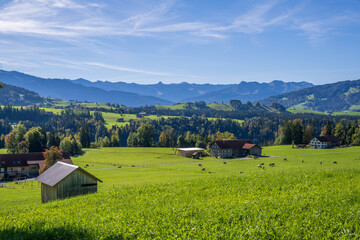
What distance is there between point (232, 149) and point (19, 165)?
80.4m

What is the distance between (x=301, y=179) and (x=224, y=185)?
23.9ft

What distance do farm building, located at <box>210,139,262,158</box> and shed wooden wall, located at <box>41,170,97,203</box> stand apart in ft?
272

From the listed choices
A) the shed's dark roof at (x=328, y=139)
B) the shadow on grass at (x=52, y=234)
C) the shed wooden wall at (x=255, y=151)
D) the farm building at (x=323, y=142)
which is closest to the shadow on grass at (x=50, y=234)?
the shadow on grass at (x=52, y=234)

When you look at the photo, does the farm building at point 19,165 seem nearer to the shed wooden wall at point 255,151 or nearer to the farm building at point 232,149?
the farm building at point 232,149

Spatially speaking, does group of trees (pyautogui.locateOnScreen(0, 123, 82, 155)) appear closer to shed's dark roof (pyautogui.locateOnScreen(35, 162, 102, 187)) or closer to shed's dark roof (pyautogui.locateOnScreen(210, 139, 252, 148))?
shed's dark roof (pyautogui.locateOnScreen(210, 139, 252, 148))

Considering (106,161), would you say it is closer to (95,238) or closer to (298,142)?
(95,238)

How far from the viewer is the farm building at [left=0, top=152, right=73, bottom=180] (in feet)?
283

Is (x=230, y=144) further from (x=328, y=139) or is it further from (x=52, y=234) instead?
(x=52, y=234)

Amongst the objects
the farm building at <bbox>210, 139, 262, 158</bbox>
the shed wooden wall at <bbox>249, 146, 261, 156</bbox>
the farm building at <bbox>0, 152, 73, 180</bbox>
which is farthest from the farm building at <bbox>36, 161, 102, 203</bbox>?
the shed wooden wall at <bbox>249, 146, 261, 156</bbox>

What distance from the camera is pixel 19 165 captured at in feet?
289

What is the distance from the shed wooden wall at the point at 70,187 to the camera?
3425 centimetres

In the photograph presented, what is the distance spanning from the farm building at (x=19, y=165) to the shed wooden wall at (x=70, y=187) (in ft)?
170

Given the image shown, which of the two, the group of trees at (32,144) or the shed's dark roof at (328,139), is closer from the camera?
the group of trees at (32,144)

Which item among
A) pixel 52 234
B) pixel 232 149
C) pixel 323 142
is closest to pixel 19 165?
pixel 232 149
